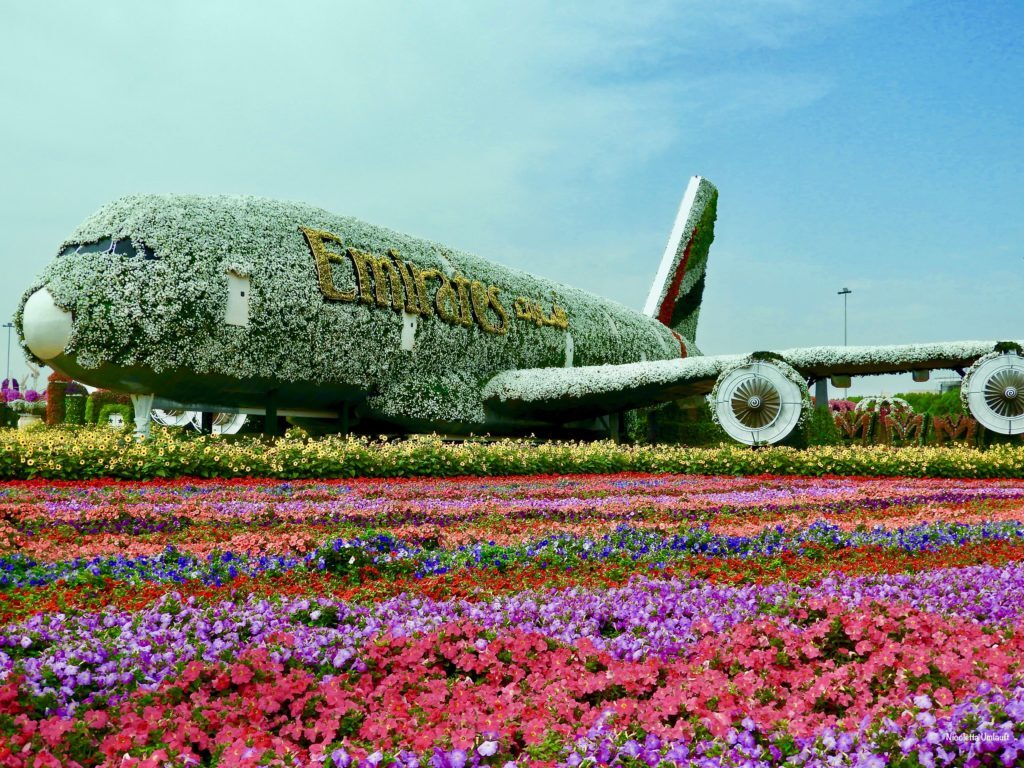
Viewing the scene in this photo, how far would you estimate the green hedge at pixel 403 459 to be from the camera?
1282 centimetres

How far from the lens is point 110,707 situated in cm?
310

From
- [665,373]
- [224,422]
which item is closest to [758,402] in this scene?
[665,373]

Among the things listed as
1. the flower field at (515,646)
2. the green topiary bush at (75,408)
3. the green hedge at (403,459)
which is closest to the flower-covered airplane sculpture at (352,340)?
the green hedge at (403,459)

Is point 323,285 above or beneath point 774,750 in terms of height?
above

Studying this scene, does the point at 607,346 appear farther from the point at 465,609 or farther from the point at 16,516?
the point at 465,609

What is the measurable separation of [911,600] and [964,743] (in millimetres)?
2176

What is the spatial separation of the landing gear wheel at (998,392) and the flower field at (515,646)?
13.6 meters

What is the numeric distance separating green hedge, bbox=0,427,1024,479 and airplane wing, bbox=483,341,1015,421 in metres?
2.16

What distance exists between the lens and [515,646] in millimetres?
3619

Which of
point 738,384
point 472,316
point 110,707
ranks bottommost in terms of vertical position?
point 110,707

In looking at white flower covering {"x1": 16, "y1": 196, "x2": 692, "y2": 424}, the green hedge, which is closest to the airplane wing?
white flower covering {"x1": 16, "y1": 196, "x2": 692, "y2": 424}

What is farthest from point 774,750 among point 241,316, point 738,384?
point 738,384

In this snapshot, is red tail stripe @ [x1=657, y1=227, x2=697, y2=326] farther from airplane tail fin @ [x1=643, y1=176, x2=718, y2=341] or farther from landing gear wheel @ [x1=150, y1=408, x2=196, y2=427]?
landing gear wheel @ [x1=150, y1=408, x2=196, y2=427]

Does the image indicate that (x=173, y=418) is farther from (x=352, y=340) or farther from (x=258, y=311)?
(x=258, y=311)
